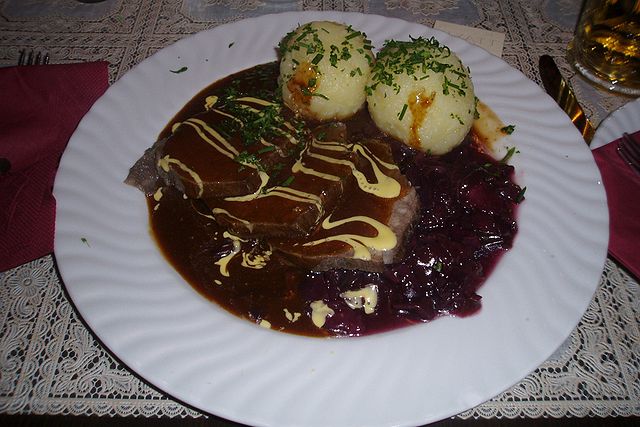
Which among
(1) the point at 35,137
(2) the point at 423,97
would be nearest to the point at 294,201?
(2) the point at 423,97

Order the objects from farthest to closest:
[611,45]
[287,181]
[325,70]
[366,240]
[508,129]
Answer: [611,45], [508,129], [325,70], [287,181], [366,240]

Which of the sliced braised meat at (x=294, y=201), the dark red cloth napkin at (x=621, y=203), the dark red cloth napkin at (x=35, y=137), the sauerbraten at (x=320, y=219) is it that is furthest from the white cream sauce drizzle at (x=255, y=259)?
the dark red cloth napkin at (x=621, y=203)

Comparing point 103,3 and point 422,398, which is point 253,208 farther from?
point 103,3

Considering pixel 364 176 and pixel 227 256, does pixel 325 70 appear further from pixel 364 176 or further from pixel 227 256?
pixel 227 256

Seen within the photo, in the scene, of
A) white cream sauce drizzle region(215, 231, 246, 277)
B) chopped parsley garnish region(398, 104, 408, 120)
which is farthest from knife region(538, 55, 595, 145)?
white cream sauce drizzle region(215, 231, 246, 277)

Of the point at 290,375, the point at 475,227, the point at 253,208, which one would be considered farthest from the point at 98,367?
the point at 475,227
